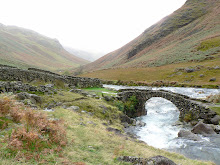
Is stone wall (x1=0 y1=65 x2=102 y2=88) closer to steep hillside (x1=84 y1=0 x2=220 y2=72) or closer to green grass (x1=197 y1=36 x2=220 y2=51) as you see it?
steep hillside (x1=84 y1=0 x2=220 y2=72)

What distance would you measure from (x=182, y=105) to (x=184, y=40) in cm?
10133

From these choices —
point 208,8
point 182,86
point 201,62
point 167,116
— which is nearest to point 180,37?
point 208,8

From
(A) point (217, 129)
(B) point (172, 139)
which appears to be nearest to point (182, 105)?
(A) point (217, 129)

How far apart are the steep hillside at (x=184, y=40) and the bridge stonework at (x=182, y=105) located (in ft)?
198

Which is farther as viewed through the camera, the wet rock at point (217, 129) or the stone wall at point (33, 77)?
the stone wall at point (33, 77)

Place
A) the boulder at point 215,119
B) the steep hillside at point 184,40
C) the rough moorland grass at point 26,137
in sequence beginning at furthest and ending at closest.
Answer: the steep hillside at point 184,40
the boulder at point 215,119
the rough moorland grass at point 26,137

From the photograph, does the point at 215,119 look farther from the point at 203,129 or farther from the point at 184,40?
the point at 184,40

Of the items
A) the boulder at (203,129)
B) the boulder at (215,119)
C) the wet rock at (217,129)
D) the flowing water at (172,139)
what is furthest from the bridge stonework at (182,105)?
the boulder at (203,129)

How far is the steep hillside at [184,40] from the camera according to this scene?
3290 inches

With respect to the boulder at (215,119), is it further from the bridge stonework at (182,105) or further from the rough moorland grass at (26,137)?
the rough moorland grass at (26,137)

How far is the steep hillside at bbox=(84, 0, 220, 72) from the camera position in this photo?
83562 mm

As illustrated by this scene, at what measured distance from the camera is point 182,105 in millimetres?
22688

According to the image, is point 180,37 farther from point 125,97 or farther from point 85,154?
point 85,154

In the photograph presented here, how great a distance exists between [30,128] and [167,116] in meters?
23.1
